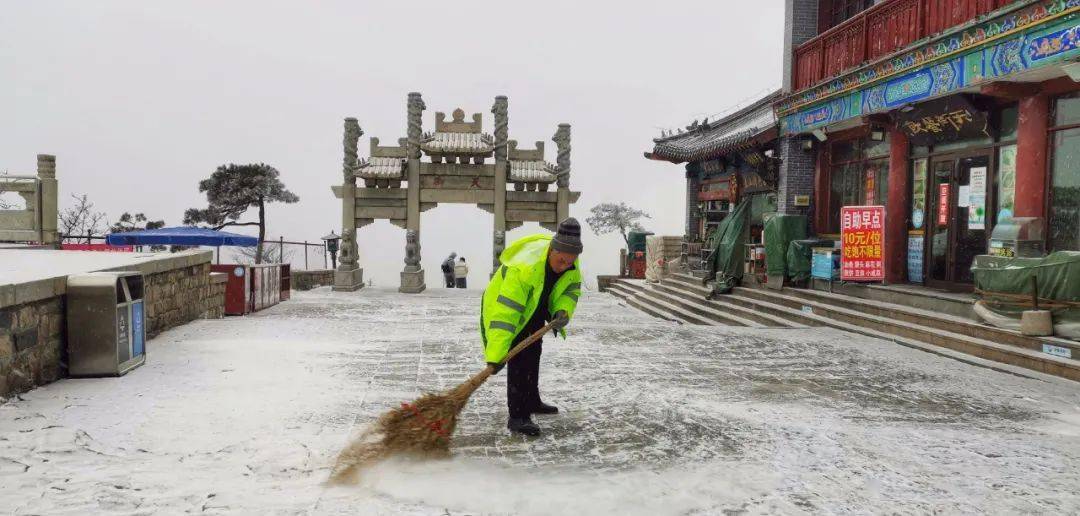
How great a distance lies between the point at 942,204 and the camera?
1155 cm

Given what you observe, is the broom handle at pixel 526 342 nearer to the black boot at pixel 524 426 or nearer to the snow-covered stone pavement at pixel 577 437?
the black boot at pixel 524 426

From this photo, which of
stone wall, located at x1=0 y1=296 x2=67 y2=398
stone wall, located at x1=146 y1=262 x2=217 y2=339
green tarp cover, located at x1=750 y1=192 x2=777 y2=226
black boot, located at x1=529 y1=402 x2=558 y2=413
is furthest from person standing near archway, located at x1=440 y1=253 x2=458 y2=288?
black boot, located at x1=529 y1=402 x2=558 y2=413

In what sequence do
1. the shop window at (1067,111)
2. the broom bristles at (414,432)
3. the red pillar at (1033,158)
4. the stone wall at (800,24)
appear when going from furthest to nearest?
the stone wall at (800,24) < the red pillar at (1033,158) < the shop window at (1067,111) < the broom bristles at (414,432)

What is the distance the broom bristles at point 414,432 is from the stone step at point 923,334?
5980 millimetres

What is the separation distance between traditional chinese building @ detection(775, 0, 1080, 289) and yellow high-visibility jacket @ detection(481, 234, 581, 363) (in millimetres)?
7150

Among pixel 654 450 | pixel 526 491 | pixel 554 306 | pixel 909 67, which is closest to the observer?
pixel 526 491

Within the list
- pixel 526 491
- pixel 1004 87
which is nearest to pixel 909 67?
pixel 1004 87

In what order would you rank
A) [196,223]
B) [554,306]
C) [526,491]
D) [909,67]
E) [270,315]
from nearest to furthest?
[526,491]
[554,306]
[909,67]
[270,315]
[196,223]

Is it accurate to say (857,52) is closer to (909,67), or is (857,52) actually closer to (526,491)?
(909,67)

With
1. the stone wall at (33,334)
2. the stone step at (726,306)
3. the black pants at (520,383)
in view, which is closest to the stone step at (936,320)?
the stone step at (726,306)

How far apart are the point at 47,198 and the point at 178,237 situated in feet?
15.6

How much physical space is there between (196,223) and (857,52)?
30997mm

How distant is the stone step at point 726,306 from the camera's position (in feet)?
39.2

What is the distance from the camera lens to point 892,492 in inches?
145
